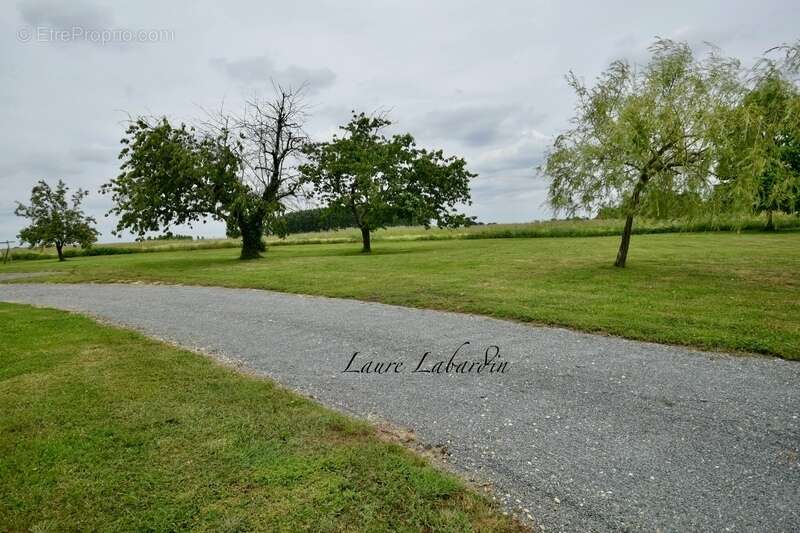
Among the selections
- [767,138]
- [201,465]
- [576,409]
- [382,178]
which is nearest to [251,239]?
[382,178]

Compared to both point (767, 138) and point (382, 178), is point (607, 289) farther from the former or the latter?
point (382, 178)

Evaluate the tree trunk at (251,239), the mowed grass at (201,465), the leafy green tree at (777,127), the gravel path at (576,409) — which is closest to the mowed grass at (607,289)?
the gravel path at (576,409)

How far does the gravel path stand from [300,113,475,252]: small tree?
21.2 m

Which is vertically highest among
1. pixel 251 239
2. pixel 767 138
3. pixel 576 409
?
pixel 767 138

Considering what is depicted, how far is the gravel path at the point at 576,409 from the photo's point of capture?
10.5ft

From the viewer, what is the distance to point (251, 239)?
27297mm

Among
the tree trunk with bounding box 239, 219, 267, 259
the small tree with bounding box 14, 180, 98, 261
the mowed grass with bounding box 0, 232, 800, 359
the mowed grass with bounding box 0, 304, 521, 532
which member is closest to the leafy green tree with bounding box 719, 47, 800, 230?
the mowed grass with bounding box 0, 232, 800, 359

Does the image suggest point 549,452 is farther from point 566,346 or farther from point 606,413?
point 566,346
